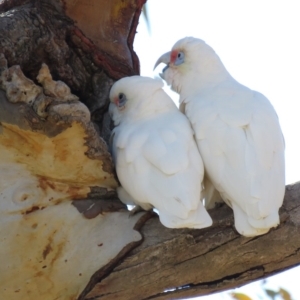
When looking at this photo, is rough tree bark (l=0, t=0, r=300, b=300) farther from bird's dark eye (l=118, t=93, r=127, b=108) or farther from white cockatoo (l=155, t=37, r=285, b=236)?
bird's dark eye (l=118, t=93, r=127, b=108)

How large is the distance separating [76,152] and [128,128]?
0.31 meters

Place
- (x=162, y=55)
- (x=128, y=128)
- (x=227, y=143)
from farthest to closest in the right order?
(x=162, y=55) < (x=128, y=128) < (x=227, y=143)

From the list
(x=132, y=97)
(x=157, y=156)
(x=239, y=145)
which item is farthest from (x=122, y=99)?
(x=239, y=145)

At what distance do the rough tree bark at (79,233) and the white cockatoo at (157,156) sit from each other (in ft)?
0.30

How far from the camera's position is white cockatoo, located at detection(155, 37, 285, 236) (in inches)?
81.4

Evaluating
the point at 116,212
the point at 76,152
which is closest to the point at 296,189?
the point at 116,212

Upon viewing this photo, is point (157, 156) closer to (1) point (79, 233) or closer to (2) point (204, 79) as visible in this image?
(1) point (79, 233)

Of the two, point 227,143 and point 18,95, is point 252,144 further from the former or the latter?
point 18,95

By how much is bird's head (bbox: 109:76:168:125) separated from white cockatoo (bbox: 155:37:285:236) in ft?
0.46

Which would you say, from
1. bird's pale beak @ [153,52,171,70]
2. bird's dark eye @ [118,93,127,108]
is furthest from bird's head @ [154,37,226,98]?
bird's dark eye @ [118,93,127,108]

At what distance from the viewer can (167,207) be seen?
2.08 meters

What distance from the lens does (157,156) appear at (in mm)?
2193

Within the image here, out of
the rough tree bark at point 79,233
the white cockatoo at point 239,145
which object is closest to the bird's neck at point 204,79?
the white cockatoo at point 239,145

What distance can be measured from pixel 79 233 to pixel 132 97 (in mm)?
637
